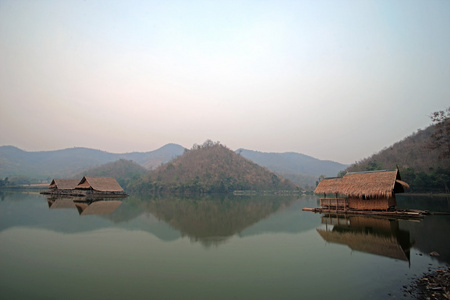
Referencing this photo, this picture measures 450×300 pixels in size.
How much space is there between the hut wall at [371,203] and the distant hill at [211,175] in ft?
165

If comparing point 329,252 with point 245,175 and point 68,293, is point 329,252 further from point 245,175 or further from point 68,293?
point 245,175

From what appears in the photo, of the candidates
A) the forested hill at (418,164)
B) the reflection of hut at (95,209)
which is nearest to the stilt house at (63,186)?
the reflection of hut at (95,209)

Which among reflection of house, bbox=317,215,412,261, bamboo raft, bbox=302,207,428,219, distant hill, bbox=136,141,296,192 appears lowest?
reflection of house, bbox=317,215,412,261

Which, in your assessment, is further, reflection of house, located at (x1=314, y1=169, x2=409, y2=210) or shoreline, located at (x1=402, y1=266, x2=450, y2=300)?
reflection of house, located at (x1=314, y1=169, x2=409, y2=210)

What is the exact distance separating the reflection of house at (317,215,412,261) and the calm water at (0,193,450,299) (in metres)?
0.04

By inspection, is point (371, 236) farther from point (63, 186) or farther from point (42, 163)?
point (42, 163)

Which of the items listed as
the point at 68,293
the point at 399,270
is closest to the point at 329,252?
the point at 399,270

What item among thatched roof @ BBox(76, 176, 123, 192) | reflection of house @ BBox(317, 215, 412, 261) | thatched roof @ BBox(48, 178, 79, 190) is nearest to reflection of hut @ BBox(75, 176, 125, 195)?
thatched roof @ BBox(76, 176, 123, 192)

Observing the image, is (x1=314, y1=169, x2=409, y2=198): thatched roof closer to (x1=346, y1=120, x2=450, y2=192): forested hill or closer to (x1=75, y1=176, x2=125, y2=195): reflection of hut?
(x1=346, y1=120, x2=450, y2=192): forested hill

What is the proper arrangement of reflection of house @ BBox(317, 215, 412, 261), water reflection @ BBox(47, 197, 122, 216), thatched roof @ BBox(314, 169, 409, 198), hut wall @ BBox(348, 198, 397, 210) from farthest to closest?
water reflection @ BBox(47, 197, 122, 216) < hut wall @ BBox(348, 198, 397, 210) < thatched roof @ BBox(314, 169, 409, 198) < reflection of house @ BBox(317, 215, 412, 261)

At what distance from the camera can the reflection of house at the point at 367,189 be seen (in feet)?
58.0

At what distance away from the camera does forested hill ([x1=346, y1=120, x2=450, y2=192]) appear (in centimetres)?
4034

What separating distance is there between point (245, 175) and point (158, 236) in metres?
68.8

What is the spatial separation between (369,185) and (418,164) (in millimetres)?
39288
